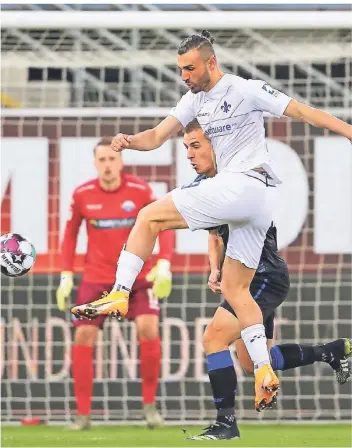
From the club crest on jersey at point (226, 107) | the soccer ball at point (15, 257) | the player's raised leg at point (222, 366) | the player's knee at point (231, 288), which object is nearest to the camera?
the club crest on jersey at point (226, 107)

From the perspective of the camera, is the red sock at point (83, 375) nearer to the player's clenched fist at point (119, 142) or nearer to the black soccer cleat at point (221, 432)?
the black soccer cleat at point (221, 432)

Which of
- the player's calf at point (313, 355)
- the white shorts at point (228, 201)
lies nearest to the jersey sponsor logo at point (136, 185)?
the player's calf at point (313, 355)

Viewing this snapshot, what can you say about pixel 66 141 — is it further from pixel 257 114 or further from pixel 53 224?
pixel 257 114

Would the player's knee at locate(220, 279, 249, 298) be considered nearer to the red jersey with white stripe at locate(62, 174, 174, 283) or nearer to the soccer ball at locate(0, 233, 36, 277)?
the soccer ball at locate(0, 233, 36, 277)

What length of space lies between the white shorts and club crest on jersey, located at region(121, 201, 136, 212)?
2620mm

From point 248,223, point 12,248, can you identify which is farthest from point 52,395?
point 248,223

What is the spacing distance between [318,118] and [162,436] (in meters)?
2.95

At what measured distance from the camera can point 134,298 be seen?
956cm

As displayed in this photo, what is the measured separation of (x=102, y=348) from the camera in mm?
10781

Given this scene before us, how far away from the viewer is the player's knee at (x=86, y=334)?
377 inches

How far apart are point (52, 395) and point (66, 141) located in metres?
2.02

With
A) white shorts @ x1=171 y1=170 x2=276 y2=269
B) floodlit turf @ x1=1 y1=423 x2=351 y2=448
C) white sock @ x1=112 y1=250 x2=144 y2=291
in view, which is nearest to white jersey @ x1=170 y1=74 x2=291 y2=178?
white shorts @ x1=171 y1=170 x2=276 y2=269

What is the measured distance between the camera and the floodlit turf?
317 inches

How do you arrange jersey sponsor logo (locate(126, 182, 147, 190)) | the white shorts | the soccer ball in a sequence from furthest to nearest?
jersey sponsor logo (locate(126, 182, 147, 190)), the soccer ball, the white shorts
